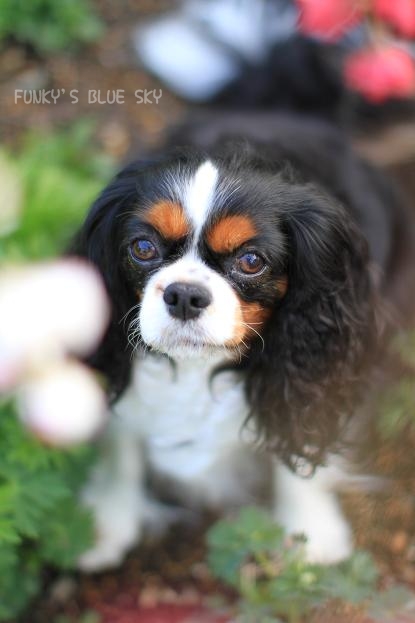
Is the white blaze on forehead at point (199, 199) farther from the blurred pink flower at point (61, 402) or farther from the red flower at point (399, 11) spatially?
the red flower at point (399, 11)

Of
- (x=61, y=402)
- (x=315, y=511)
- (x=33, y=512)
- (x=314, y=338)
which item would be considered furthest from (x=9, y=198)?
(x=315, y=511)

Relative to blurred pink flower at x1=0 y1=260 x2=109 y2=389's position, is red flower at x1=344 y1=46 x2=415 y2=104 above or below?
above

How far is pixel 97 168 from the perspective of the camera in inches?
132

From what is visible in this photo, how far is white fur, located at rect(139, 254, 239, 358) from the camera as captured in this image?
1.73m

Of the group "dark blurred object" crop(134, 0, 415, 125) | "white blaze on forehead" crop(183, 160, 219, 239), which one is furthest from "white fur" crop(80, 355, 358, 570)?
"dark blurred object" crop(134, 0, 415, 125)

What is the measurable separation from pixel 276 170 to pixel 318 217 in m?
0.15

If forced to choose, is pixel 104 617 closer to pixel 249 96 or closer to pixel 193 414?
pixel 193 414

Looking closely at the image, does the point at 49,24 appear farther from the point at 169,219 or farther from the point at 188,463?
the point at 169,219

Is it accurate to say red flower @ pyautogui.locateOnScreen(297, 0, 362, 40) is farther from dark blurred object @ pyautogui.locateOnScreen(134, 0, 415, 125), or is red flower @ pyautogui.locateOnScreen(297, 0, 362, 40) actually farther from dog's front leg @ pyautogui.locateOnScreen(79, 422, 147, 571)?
dog's front leg @ pyautogui.locateOnScreen(79, 422, 147, 571)

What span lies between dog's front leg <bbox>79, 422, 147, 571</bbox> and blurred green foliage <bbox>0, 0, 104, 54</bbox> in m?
2.05

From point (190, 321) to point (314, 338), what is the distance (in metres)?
0.41

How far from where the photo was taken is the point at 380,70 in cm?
291

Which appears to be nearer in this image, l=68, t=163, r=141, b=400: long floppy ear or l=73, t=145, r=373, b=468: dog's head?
l=73, t=145, r=373, b=468: dog's head

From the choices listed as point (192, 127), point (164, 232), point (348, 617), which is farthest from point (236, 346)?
point (192, 127)
